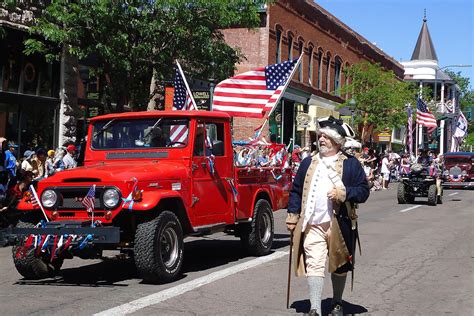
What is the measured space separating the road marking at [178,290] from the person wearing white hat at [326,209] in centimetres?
168

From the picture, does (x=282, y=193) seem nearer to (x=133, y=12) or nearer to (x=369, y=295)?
Answer: (x=369, y=295)

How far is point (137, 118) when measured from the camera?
9234 mm

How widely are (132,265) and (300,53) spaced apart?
27.2m

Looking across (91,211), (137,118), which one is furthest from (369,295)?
(137,118)

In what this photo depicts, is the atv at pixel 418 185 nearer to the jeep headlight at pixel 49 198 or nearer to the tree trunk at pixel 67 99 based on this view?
the tree trunk at pixel 67 99

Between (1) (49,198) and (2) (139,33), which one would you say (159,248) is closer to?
(1) (49,198)

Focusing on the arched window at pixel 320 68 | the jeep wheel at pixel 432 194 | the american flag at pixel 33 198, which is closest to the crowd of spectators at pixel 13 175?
the american flag at pixel 33 198

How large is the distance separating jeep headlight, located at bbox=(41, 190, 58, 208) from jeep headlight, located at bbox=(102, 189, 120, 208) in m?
0.70

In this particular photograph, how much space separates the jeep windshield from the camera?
9.06m

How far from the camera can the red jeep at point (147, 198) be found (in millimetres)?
7617

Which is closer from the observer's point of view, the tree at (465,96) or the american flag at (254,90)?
the american flag at (254,90)

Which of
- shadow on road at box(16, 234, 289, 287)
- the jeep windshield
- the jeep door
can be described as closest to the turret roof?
shadow on road at box(16, 234, 289, 287)

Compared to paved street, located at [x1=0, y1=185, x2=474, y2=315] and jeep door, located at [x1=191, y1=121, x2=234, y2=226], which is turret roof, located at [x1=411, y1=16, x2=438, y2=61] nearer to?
paved street, located at [x1=0, y1=185, x2=474, y2=315]

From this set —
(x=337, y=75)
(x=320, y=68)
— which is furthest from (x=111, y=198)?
(x=337, y=75)
